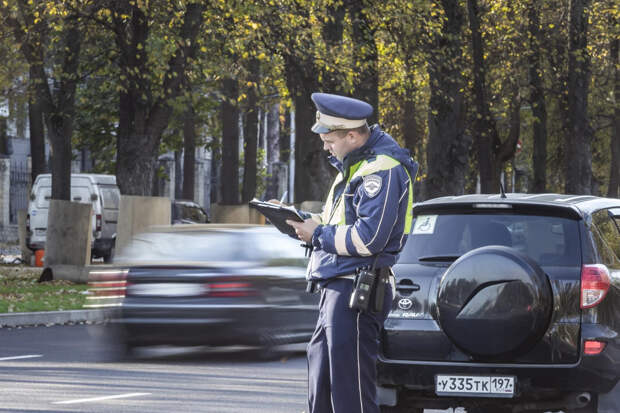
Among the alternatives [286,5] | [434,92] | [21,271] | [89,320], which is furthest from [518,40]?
[89,320]

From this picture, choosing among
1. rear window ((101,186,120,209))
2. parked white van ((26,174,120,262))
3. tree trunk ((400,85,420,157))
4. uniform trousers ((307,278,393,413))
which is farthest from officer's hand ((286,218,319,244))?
tree trunk ((400,85,420,157))

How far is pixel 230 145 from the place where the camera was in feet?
105

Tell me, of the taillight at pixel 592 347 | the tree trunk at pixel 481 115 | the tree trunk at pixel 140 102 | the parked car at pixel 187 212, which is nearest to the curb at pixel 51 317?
the tree trunk at pixel 140 102

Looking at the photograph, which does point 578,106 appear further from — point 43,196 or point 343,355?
point 343,355

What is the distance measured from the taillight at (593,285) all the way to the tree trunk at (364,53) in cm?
1696

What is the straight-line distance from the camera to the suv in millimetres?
6410

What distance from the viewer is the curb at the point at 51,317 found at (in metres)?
16.1

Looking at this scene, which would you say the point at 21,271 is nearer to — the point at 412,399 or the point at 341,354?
the point at 412,399

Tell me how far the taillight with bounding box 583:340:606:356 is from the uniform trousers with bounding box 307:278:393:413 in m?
1.79

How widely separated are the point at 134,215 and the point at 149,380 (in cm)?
1224

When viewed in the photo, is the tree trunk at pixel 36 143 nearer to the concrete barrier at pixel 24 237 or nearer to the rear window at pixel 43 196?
the concrete barrier at pixel 24 237

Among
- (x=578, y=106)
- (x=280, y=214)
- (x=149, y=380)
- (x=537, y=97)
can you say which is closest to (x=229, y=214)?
(x=537, y=97)

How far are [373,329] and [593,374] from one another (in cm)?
191

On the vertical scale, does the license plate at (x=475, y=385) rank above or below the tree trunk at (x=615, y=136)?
below
